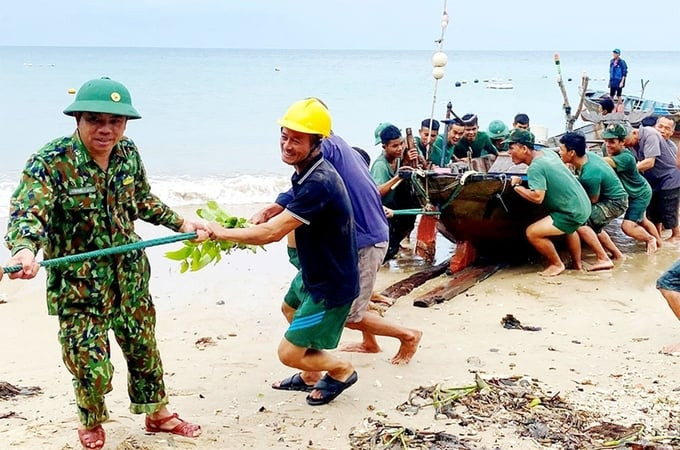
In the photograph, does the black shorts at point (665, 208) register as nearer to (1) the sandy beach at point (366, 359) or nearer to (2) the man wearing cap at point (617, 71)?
(1) the sandy beach at point (366, 359)

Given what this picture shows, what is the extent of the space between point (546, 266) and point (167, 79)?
48649mm

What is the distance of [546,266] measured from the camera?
9.34m

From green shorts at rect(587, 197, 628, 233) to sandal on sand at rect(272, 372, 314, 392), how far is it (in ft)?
17.3

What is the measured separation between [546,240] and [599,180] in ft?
3.42

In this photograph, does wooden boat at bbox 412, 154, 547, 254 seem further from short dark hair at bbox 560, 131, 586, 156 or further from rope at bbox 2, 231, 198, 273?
rope at bbox 2, 231, 198, 273

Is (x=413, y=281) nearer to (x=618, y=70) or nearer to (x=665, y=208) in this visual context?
(x=665, y=208)

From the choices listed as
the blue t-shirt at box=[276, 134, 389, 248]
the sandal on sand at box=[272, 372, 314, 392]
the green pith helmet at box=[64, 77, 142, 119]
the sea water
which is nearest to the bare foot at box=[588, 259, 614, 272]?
the sea water

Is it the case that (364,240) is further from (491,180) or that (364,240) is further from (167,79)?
(167,79)

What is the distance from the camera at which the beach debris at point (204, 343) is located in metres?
6.60

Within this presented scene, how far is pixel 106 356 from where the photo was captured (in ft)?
12.9

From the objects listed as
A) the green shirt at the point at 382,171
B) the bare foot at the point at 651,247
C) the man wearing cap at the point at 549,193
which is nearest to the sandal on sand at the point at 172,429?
the green shirt at the point at 382,171

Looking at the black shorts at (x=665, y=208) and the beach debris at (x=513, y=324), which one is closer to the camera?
the beach debris at (x=513, y=324)

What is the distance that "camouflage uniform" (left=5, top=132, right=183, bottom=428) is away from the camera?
366 centimetres

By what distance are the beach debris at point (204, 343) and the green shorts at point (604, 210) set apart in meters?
4.93
